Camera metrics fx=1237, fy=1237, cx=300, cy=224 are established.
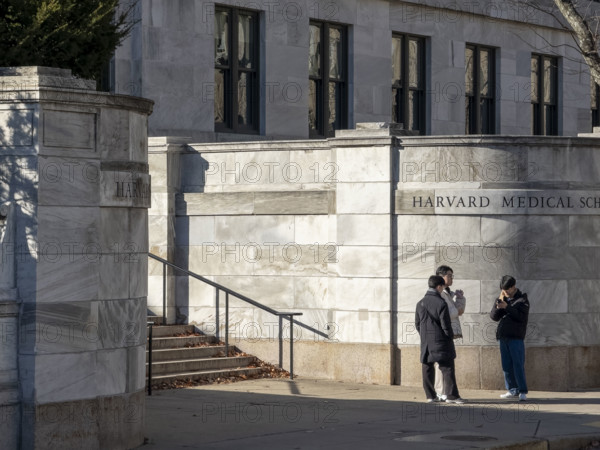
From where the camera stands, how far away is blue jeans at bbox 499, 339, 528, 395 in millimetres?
17812

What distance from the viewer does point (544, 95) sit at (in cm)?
3262

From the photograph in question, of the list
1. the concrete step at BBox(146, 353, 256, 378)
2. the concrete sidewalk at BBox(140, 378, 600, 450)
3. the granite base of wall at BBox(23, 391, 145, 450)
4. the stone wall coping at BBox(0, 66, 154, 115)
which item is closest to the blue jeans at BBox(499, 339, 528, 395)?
the concrete sidewalk at BBox(140, 378, 600, 450)

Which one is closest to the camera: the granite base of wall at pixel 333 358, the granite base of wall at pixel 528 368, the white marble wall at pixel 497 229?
the granite base of wall at pixel 528 368

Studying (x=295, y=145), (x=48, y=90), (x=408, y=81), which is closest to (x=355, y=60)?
(x=408, y=81)

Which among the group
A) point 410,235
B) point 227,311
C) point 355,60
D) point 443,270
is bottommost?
point 227,311

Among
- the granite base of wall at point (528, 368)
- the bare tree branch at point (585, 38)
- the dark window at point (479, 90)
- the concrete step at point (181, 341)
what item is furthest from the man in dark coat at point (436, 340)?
the dark window at point (479, 90)

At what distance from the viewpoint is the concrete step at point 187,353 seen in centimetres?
1937

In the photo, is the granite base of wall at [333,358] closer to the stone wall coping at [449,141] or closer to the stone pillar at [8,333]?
the stone wall coping at [449,141]

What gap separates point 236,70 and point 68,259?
13773 millimetres

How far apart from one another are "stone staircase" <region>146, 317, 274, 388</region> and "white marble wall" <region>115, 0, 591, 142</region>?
15.5ft

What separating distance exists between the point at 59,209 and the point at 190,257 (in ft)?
30.1

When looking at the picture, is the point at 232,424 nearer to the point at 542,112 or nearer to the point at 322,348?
the point at 322,348

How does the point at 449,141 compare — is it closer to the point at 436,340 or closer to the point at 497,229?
the point at 497,229

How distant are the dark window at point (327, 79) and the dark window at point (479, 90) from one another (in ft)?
13.7
